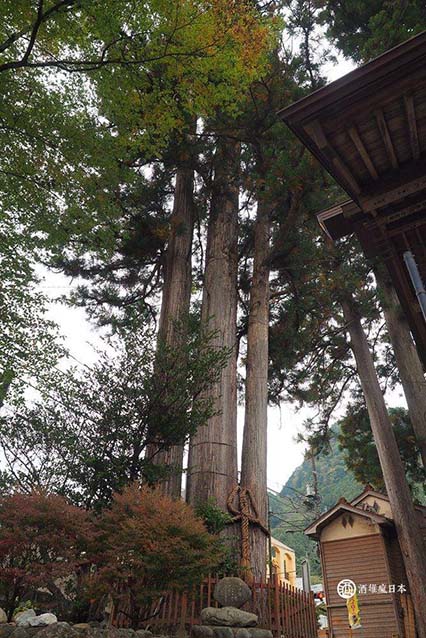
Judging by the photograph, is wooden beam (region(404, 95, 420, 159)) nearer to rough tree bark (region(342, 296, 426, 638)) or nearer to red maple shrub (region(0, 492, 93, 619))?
red maple shrub (region(0, 492, 93, 619))

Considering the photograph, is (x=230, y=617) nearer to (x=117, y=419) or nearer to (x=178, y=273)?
(x=117, y=419)

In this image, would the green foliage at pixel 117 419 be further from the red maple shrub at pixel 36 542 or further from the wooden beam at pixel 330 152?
the wooden beam at pixel 330 152

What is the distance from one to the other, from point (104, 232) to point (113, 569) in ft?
15.2

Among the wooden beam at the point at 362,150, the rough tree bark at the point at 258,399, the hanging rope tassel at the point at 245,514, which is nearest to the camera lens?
the wooden beam at the point at 362,150

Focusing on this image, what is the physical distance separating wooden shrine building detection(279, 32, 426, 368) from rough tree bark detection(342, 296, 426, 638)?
6479mm

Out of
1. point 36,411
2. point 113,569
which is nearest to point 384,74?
point 113,569

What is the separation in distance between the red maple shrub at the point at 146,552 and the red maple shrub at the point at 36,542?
1.00ft

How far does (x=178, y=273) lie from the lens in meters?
9.52

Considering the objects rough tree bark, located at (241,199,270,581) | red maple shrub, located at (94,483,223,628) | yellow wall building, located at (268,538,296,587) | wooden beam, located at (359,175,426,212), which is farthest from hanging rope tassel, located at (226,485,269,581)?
yellow wall building, located at (268,538,296,587)

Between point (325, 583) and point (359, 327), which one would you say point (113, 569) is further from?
point (325, 583)

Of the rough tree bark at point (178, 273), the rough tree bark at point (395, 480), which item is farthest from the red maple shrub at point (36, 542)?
the rough tree bark at point (395, 480)

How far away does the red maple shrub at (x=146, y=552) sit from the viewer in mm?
3756

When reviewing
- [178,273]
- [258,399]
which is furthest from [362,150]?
[178,273]

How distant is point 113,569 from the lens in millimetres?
3703
